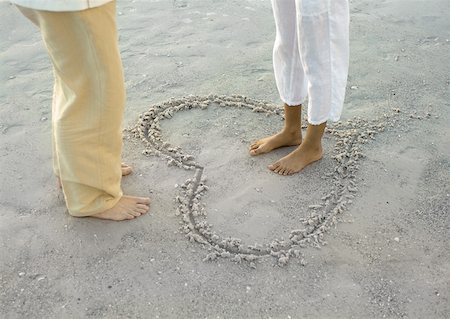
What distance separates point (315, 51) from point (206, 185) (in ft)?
2.44

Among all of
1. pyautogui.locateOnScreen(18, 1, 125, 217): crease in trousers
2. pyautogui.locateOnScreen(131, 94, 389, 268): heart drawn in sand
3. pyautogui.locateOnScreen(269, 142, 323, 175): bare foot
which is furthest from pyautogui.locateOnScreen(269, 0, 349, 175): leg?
pyautogui.locateOnScreen(18, 1, 125, 217): crease in trousers

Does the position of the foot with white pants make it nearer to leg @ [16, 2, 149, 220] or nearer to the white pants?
the white pants

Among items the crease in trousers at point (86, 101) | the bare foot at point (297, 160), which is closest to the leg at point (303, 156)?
the bare foot at point (297, 160)

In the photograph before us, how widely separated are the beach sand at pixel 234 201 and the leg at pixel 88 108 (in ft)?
0.35

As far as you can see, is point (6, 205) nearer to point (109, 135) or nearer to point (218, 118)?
point (109, 135)

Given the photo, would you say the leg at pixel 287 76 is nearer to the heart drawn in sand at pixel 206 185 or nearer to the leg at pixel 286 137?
the leg at pixel 286 137

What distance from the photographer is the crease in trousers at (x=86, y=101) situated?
1.68m

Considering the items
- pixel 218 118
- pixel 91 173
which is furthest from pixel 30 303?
pixel 218 118

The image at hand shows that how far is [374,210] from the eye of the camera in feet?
7.08

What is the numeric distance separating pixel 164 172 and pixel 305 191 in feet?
2.11

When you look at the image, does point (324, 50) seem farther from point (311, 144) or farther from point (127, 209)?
point (127, 209)

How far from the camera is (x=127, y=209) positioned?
213 cm

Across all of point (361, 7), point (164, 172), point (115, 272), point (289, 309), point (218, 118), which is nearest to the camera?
point (289, 309)

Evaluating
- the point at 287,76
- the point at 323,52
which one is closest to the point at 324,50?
the point at 323,52
